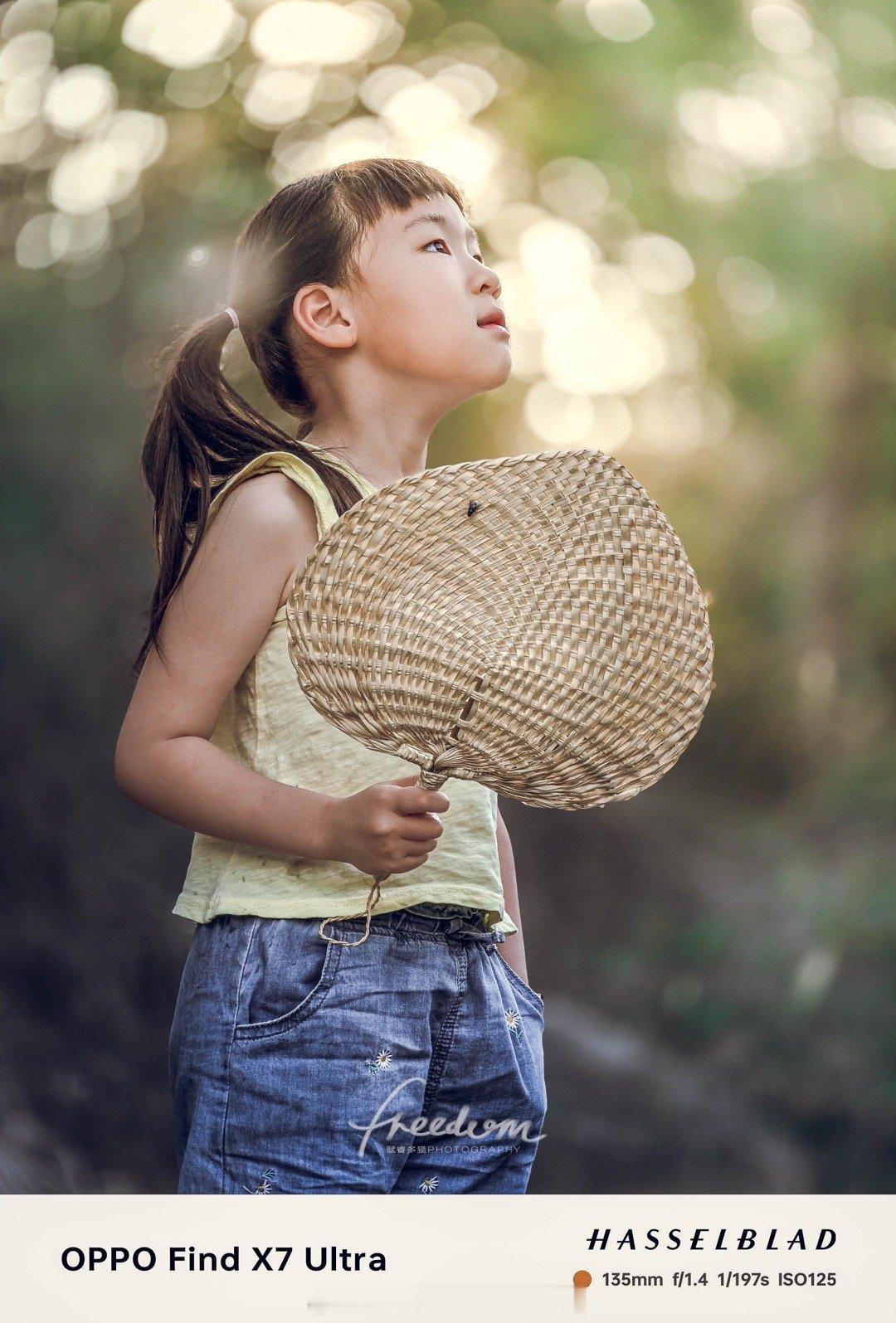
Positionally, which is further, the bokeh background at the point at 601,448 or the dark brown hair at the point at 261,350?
the bokeh background at the point at 601,448

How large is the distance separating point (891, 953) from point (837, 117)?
50 cm

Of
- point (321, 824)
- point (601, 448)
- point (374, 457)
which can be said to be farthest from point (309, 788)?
point (601, 448)

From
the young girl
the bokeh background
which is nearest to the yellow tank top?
the young girl

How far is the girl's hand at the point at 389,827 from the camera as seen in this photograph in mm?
464

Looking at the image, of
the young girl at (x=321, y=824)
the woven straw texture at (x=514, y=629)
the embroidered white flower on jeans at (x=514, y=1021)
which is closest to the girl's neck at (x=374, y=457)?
the young girl at (x=321, y=824)

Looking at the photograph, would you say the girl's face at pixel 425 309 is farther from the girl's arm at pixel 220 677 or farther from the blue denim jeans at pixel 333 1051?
the blue denim jeans at pixel 333 1051

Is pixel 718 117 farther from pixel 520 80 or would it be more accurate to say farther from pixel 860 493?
pixel 860 493

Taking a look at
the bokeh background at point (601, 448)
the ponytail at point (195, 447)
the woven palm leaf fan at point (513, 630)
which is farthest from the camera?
the bokeh background at point (601, 448)

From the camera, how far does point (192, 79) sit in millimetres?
763

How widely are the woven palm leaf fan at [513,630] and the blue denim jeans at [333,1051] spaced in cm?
2

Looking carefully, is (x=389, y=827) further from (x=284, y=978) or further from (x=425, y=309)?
(x=425, y=309)

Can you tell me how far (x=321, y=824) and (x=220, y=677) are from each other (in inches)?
3.0

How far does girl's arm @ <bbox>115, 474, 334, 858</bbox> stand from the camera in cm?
51

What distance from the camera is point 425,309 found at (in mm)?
604
